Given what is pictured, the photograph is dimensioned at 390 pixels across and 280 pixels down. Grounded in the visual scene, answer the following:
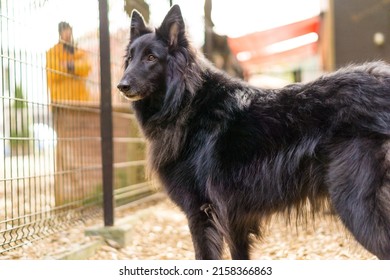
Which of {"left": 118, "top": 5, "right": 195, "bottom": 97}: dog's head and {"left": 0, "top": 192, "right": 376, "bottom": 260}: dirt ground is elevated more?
{"left": 118, "top": 5, "right": 195, "bottom": 97}: dog's head

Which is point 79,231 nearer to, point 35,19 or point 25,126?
point 25,126

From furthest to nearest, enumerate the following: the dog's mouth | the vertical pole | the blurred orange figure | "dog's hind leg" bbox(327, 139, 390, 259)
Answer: the vertical pole → the blurred orange figure → the dog's mouth → "dog's hind leg" bbox(327, 139, 390, 259)

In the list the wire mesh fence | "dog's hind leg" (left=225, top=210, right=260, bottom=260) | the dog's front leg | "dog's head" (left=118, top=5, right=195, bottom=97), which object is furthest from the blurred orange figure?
"dog's hind leg" (left=225, top=210, right=260, bottom=260)

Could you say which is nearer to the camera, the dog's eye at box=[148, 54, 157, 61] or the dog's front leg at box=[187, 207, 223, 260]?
the dog's front leg at box=[187, 207, 223, 260]

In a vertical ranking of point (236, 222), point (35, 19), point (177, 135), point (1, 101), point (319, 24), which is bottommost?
point (236, 222)

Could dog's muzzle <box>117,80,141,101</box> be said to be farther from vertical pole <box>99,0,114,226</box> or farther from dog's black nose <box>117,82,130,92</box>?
vertical pole <box>99,0,114,226</box>

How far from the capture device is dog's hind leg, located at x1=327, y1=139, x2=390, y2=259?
2.55 m

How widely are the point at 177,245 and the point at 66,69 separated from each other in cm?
196

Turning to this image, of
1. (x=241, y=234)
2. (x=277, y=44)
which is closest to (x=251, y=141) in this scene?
(x=241, y=234)

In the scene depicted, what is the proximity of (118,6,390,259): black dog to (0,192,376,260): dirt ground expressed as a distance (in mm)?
578

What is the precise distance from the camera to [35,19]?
381 cm

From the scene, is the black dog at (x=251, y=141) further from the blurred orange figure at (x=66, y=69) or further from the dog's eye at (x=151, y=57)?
the blurred orange figure at (x=66, y=69)

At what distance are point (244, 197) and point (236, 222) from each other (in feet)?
0.76

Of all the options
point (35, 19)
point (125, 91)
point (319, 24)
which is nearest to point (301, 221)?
point (125, 91)
